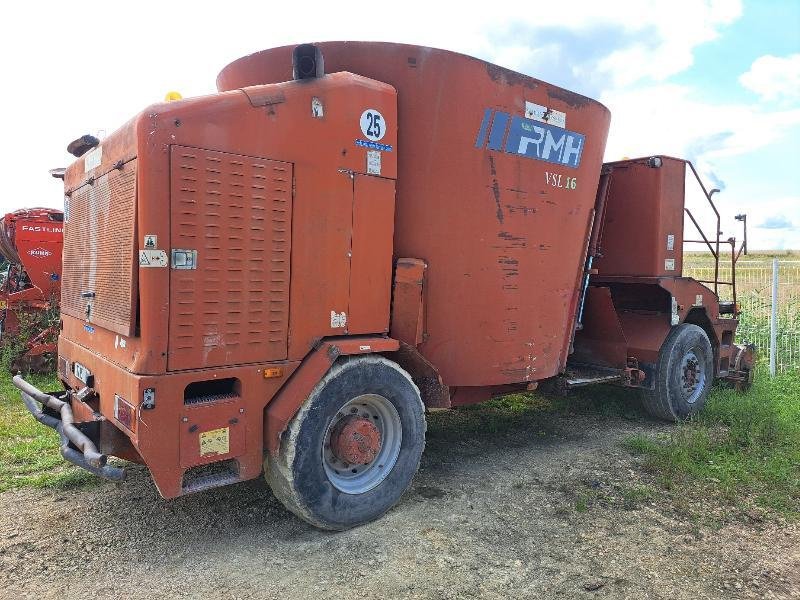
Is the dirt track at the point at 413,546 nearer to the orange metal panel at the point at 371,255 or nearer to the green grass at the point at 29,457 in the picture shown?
the green grass at the point at 29,457

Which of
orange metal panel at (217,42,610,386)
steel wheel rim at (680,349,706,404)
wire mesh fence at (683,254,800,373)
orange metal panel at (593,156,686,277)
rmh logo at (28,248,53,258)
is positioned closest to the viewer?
orange metal panel at (217,42,610,386)

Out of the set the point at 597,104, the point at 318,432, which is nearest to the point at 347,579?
the point at 318,432

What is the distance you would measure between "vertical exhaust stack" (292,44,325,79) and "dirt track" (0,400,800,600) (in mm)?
2874

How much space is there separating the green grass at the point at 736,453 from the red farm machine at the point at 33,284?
307 inches

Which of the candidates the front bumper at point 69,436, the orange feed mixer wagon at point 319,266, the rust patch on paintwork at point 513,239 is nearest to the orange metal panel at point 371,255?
the orange feed mixer wagon at point 319,266

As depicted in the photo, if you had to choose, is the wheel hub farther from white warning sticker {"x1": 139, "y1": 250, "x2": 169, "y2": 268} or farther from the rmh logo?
the rmh logo

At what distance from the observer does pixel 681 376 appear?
6.89 metres

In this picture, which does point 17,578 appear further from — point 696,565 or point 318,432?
point 696,565

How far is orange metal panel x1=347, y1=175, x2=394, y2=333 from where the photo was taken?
406 centimetres

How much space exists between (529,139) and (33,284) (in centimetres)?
792

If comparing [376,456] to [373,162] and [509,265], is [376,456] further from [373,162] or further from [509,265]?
[373,162]

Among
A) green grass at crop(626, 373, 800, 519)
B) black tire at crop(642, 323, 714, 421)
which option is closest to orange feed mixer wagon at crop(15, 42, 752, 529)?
green grass at crop(626, 373, 800, 519)

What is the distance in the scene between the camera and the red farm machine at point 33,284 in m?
8.59

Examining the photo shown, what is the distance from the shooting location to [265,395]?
3.74 m
